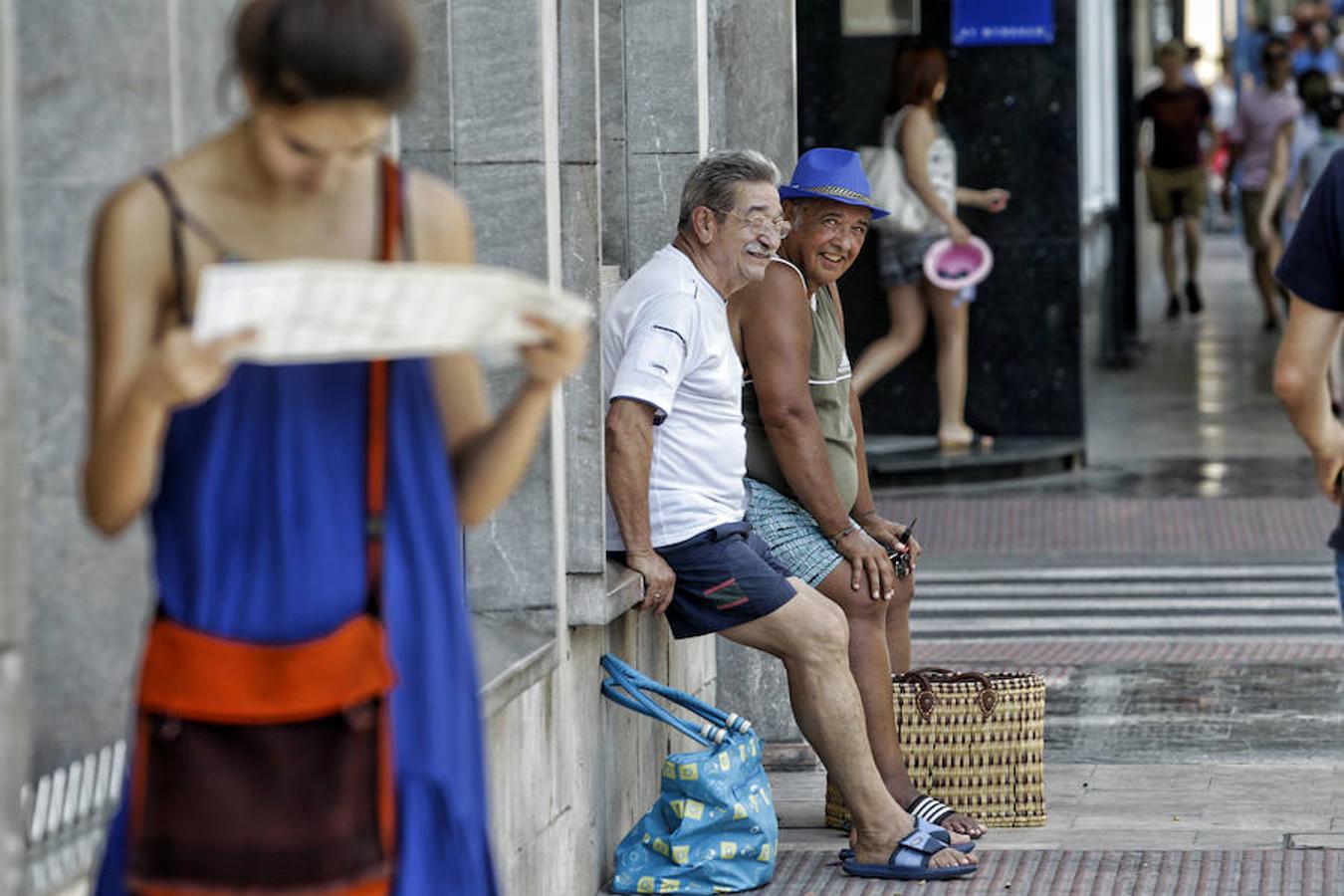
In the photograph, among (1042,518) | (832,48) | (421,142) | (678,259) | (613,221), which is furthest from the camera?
(832,48)

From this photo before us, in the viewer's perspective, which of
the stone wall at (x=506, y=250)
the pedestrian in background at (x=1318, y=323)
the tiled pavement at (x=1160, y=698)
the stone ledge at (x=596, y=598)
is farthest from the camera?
the tiled pavement at (x=1160, y=698)

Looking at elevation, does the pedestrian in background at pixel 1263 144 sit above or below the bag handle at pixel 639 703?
above

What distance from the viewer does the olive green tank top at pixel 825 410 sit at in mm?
6398

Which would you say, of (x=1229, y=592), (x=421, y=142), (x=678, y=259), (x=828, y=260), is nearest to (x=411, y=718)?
(x=421, y=142)

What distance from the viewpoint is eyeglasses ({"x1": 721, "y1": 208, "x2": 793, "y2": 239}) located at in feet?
19.6

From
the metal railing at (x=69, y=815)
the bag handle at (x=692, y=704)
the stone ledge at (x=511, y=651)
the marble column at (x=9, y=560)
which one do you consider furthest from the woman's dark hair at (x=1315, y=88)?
the marble column at (x=9, y=560)

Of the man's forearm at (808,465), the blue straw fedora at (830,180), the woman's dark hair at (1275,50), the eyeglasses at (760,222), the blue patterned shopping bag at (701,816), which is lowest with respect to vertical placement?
the blue patterned shopping bag at (701,816)

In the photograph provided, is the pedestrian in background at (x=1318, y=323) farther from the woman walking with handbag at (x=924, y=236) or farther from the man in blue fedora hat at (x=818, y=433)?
the woman walking with handbag at (x=924, y=236)

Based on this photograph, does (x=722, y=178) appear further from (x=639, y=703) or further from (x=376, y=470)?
(x=376, y=470)

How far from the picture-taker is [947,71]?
14.1 metres

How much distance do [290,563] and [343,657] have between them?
0.36 ft

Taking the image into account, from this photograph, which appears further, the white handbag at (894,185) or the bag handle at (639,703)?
the white handbag at (894,185)

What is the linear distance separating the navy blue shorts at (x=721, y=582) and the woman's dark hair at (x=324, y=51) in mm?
3208

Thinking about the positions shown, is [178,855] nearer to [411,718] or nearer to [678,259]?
[411,718]
